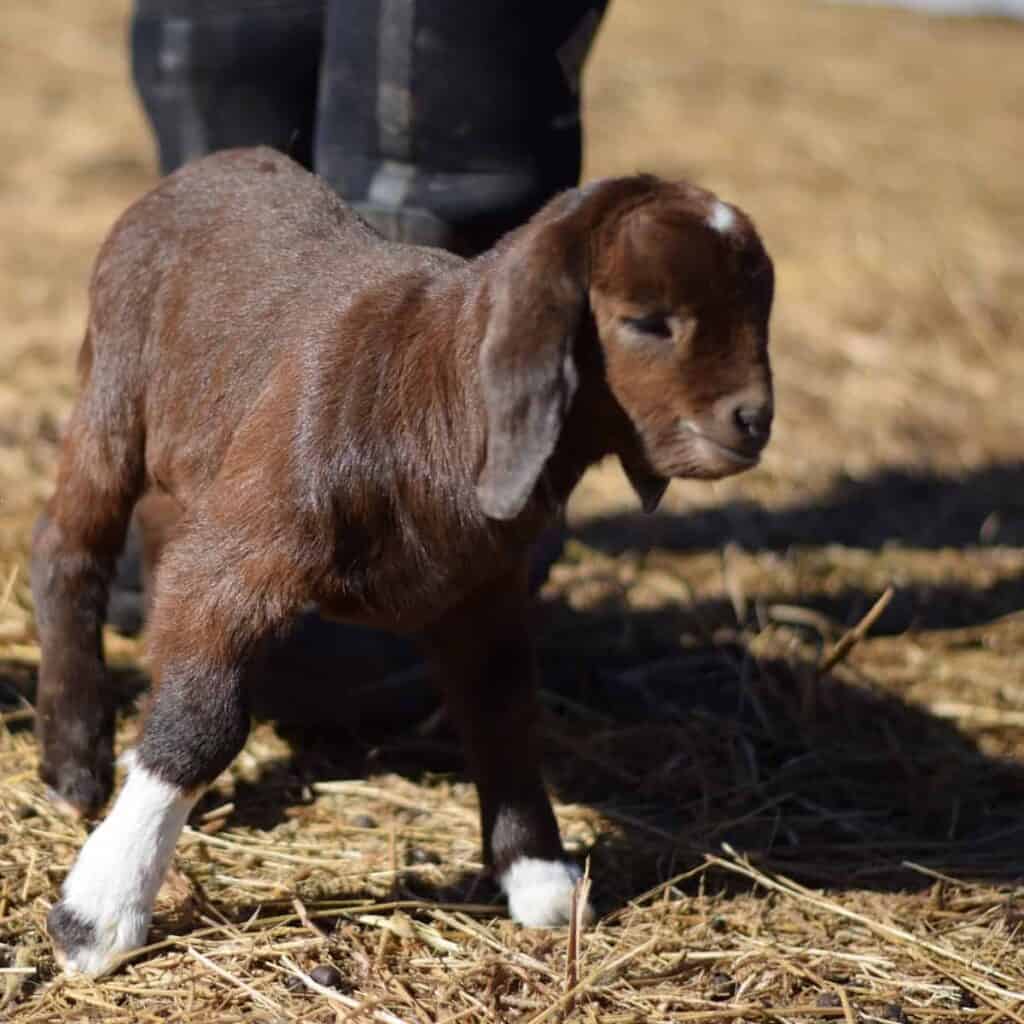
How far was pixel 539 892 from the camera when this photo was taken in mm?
3135

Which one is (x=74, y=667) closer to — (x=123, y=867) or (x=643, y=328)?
(x=123, y=867)

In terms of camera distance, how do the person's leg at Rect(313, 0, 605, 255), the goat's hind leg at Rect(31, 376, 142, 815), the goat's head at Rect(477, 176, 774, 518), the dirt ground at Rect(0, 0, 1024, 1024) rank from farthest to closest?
the person's leg at Rect(313, 0, 605, 255)
the goat's hind leg at Rect(31, 376, 142, 815)
the dirt ground at Rect(0, 0, 1024, 1024)
the goat's head at Rect(477, 176, 774, 518)

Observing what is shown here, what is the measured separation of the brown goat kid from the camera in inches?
100

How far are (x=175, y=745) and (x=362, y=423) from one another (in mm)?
601

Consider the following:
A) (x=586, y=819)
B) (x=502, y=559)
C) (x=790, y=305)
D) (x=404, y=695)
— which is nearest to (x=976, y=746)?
(x=586, y=819)

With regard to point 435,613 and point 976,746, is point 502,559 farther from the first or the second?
point 976,746

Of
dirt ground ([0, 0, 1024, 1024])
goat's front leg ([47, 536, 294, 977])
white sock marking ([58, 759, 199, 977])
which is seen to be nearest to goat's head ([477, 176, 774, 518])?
goat's front leg ([47, 536, 294, 977])

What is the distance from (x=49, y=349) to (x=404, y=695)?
3.16 meters

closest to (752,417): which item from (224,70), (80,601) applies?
(80,601)

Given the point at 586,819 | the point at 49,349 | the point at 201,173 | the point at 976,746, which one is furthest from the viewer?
the point at 49,349

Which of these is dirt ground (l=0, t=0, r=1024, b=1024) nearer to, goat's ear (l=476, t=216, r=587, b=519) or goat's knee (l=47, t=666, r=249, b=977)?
goat's knee (l=47, t=666, r=249, b=977)

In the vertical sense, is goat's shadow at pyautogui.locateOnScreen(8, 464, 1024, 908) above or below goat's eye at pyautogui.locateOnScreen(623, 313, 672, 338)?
below

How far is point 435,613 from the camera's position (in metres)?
2.91

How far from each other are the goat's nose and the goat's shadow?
3.62ft
